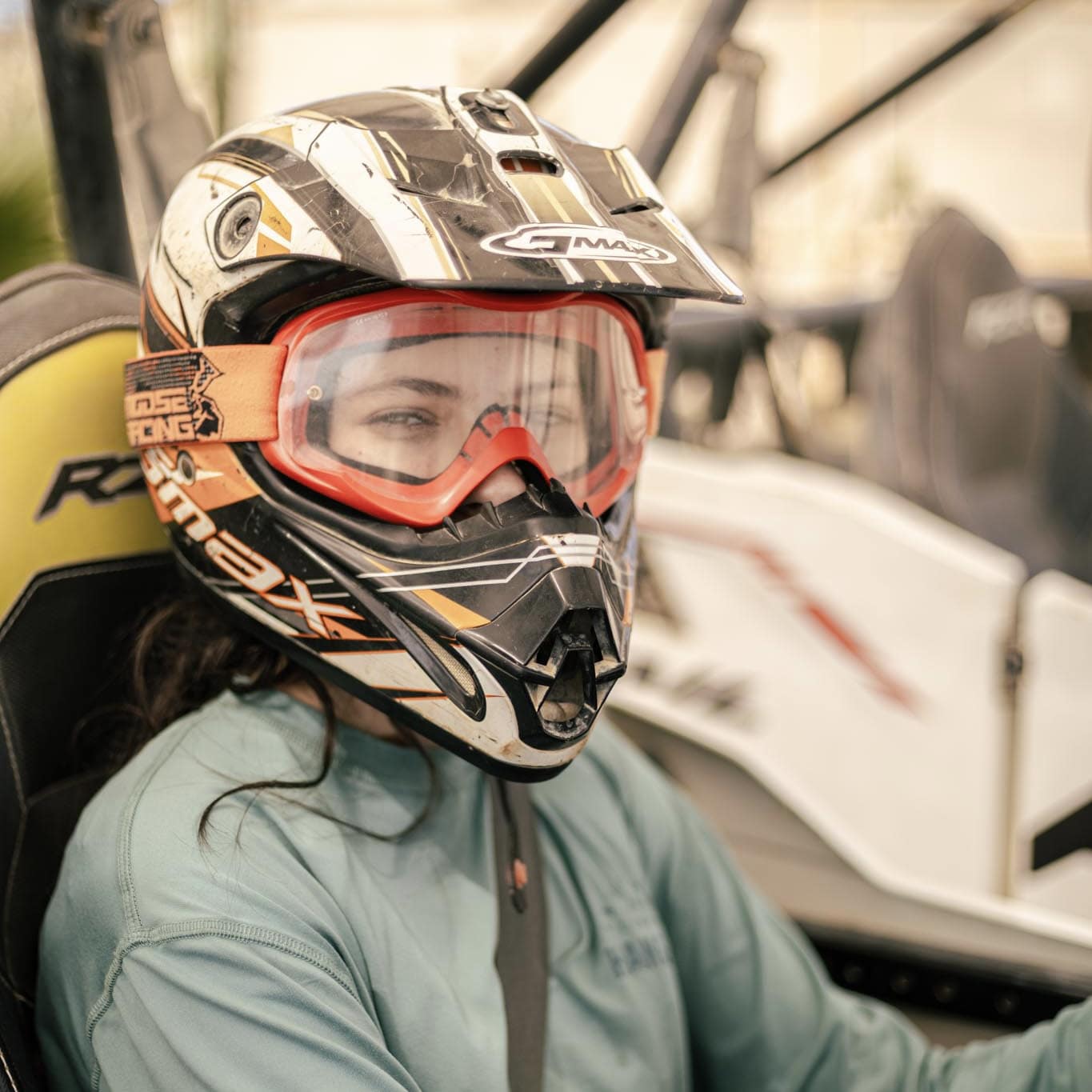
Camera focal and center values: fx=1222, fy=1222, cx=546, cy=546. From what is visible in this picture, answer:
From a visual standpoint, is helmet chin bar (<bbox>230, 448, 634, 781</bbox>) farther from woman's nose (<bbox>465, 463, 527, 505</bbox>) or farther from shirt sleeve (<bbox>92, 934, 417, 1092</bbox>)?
shirt sleeve (<bbox>92, 934, 417, 1092</bbox>)

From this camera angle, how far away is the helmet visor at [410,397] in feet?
3.18

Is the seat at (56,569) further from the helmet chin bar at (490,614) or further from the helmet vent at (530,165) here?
the helmet vent at (530,165)

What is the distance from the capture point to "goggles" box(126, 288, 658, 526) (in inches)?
38.2

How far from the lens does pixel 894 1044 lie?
1.23 metres

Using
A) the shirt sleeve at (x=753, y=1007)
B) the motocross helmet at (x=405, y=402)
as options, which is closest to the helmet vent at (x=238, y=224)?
the motocross helmet at (x=405, y=402)

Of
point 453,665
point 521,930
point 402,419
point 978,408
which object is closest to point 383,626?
point 453,665

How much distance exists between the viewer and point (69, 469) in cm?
109

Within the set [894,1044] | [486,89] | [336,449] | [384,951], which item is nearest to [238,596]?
[336,449]

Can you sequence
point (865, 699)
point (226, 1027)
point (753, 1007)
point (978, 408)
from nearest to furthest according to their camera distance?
1. point (226, 1027)
2. point (753, 1007)
3. point (865, 699)
4. point (978, 408)

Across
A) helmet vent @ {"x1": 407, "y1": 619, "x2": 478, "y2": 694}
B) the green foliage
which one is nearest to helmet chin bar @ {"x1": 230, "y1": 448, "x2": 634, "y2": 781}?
helmet vent @ {"x1": 407, "y1": 619, "x2": 478, "y2": 694}

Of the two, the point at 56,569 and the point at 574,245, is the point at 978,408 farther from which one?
the point at 56,569

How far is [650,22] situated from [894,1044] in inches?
324

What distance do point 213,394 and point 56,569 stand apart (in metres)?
0.23

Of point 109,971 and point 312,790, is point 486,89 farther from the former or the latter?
point 109,971
